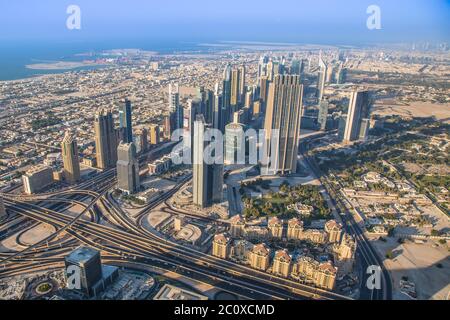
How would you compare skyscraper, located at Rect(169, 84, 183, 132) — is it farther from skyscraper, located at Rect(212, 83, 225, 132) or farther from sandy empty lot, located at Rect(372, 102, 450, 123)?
sandy empty lot, located at Rect(372, 102, 450, 123)

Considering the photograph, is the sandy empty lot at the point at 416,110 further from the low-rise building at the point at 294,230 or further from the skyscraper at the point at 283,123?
the low-rise building at the point at 294,230

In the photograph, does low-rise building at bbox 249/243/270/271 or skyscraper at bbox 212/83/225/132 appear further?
skyscraper at bbox 212/83/225/132

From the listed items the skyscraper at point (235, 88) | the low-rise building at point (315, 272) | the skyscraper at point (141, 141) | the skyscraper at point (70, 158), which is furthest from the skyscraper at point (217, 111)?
the low-rise building at point (315, 272)

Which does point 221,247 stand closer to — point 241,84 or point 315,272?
point 315,272

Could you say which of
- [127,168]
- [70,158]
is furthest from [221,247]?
[70,158]

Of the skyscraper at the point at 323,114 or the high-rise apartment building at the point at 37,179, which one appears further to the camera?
the skyscraper at the point at 323,114

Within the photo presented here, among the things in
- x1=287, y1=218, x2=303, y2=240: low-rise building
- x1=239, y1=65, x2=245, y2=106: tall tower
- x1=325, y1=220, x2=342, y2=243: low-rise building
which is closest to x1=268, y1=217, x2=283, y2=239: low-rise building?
x1=287, y1=218, x2=303, y2=240: low-rise building
